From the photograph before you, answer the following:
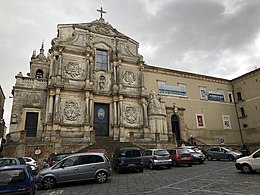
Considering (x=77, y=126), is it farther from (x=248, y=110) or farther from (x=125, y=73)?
(x=248, y=110)

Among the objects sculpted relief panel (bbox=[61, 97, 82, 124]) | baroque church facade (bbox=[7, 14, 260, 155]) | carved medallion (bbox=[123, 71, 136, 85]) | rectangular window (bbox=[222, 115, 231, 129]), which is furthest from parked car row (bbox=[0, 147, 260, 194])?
rectangular window (bbox=[222, 115, 231, 129])

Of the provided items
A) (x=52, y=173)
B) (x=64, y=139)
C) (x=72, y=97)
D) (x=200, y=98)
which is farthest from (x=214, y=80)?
(x=52, y=173)

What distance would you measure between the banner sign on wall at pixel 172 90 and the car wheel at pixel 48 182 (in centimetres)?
2196

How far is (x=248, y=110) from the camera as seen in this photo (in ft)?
108

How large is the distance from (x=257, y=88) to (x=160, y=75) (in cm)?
1560

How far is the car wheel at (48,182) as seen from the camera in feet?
29.6

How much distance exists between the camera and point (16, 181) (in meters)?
6.34

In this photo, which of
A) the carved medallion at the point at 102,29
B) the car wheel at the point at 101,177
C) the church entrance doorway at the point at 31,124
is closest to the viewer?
the car wheel at the point at 101,177

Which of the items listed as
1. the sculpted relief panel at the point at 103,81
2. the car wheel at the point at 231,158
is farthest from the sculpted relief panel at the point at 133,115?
the car wheel at the point at 231,158

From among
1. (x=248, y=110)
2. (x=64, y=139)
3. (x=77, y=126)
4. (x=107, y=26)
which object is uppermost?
(x=107, y=26)

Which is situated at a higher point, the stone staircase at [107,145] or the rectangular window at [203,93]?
the rectangular window at [203,93]

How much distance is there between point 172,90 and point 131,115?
28.4 ft

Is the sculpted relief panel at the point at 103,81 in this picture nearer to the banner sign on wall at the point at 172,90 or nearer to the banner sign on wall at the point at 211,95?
the banner sign on wall at the point at 172,90

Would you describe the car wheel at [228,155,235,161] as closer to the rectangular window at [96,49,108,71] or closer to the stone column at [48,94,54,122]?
the rectangular window at [96,49,108,71]
